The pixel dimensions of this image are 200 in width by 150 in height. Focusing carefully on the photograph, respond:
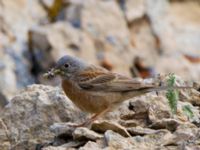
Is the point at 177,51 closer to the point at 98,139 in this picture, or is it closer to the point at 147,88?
the point at 147,88

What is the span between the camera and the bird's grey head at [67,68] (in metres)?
10.4

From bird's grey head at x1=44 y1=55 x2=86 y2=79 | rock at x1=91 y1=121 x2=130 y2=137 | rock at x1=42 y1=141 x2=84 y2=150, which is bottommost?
rock at x1=42 y1=141 x2=84 y2=150

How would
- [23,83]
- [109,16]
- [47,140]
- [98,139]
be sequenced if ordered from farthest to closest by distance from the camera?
[109,16] → [23,83] → [47,140] → [98,139]

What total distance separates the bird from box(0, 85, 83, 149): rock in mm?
164

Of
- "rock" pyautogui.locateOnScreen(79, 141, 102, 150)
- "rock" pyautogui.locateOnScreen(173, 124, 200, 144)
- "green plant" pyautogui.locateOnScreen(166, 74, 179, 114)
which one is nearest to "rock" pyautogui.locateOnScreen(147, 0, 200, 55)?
"green plant" pyautogui.locateOnScreen(166, 74, 179, 114)

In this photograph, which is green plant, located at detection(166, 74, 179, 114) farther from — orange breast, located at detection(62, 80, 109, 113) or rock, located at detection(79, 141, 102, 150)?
rock, located at detection(79, 141, 102, 150)

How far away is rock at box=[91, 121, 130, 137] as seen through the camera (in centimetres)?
888

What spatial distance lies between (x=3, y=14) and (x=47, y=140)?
24.8 feet

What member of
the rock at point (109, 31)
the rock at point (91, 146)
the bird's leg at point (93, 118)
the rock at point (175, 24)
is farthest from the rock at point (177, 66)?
the rock at point (91, 146)

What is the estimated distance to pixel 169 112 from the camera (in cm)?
957

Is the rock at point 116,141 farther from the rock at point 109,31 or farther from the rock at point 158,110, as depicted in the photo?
the rock at point 109,31

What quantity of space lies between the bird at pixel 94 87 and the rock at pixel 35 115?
16cm

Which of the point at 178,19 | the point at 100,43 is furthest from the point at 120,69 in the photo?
the point at 178,19

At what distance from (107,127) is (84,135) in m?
0.32
